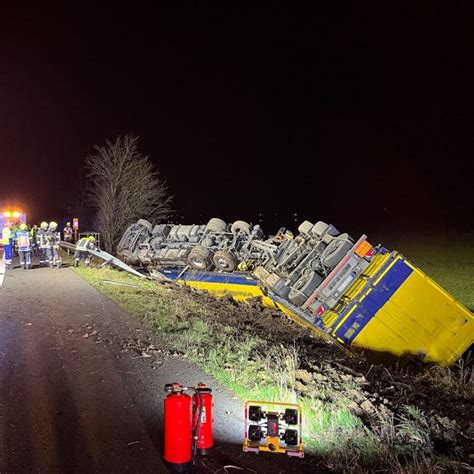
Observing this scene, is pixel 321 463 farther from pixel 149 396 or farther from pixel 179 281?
pixel 179 281

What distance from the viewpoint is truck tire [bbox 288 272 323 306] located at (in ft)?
29.9

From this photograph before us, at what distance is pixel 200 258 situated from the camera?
12828 millimetres

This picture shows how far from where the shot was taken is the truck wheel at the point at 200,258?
42.0 feet

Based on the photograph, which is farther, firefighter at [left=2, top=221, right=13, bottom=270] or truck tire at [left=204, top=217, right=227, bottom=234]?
firefighter at [left=2, top=221, right=13, bottom=270]

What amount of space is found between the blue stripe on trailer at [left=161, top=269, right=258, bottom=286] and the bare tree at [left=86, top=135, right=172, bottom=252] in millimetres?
13257

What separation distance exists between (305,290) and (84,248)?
828 cm

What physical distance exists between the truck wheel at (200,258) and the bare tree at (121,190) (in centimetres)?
1389

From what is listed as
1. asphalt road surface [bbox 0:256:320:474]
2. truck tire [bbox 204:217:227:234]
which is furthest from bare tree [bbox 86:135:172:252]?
asphalt road surface [bbox 0:256:320:474]

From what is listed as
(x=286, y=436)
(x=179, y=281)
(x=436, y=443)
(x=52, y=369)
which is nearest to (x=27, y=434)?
(x=52, y=369)

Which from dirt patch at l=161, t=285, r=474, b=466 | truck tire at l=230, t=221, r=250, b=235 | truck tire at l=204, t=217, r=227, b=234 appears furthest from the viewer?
truck tire at l=204, t=217, r=227, b=234

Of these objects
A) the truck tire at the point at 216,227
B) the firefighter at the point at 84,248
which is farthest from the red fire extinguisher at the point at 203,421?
the firefighter at the point at 84,248

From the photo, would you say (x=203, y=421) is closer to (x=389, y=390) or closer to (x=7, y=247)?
(x=389, y=390)

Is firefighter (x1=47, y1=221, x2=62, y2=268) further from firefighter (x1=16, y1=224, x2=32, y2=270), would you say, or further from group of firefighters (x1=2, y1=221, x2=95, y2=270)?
firefighter (x1=16, y1=224, x2=32, y2=270)

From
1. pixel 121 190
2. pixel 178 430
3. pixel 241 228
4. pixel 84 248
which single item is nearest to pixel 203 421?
pixel 178 430
